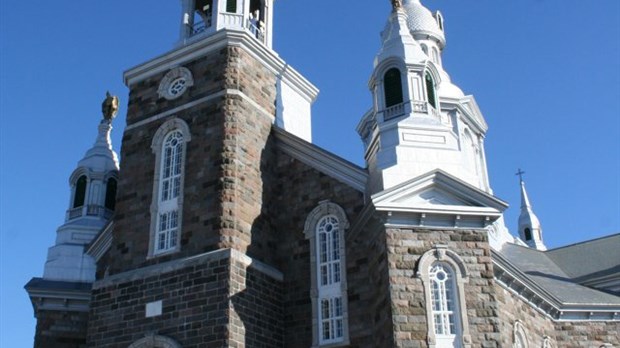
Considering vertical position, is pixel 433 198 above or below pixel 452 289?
above

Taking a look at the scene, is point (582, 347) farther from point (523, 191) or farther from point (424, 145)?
point (523, 191)

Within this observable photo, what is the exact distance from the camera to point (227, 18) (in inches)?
981

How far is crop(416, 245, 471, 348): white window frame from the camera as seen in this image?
1738 centimetres

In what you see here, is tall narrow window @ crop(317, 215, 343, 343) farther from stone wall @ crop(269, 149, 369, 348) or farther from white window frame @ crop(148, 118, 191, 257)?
white window frame @ crop(148, 118, 191, 257)

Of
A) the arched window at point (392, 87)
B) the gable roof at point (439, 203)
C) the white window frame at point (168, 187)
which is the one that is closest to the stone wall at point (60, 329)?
the white window frame at point (168, 187)

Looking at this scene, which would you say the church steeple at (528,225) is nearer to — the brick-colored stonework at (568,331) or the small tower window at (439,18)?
the small tower window at (439,18)

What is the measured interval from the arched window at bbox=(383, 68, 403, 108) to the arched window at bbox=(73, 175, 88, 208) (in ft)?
43.4

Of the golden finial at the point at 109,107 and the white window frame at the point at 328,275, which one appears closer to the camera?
the white window frame at the point at 328,275

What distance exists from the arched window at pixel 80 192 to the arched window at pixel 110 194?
850 millimetres

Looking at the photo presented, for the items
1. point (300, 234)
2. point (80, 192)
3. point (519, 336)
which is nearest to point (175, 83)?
point (300, 234)

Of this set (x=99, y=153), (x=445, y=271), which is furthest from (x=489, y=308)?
(x=99, y=153)

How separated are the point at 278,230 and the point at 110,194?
9.50 m

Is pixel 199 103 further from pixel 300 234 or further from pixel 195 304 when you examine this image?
pixel 195 304

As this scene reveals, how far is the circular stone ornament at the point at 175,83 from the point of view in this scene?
23.4 meters
